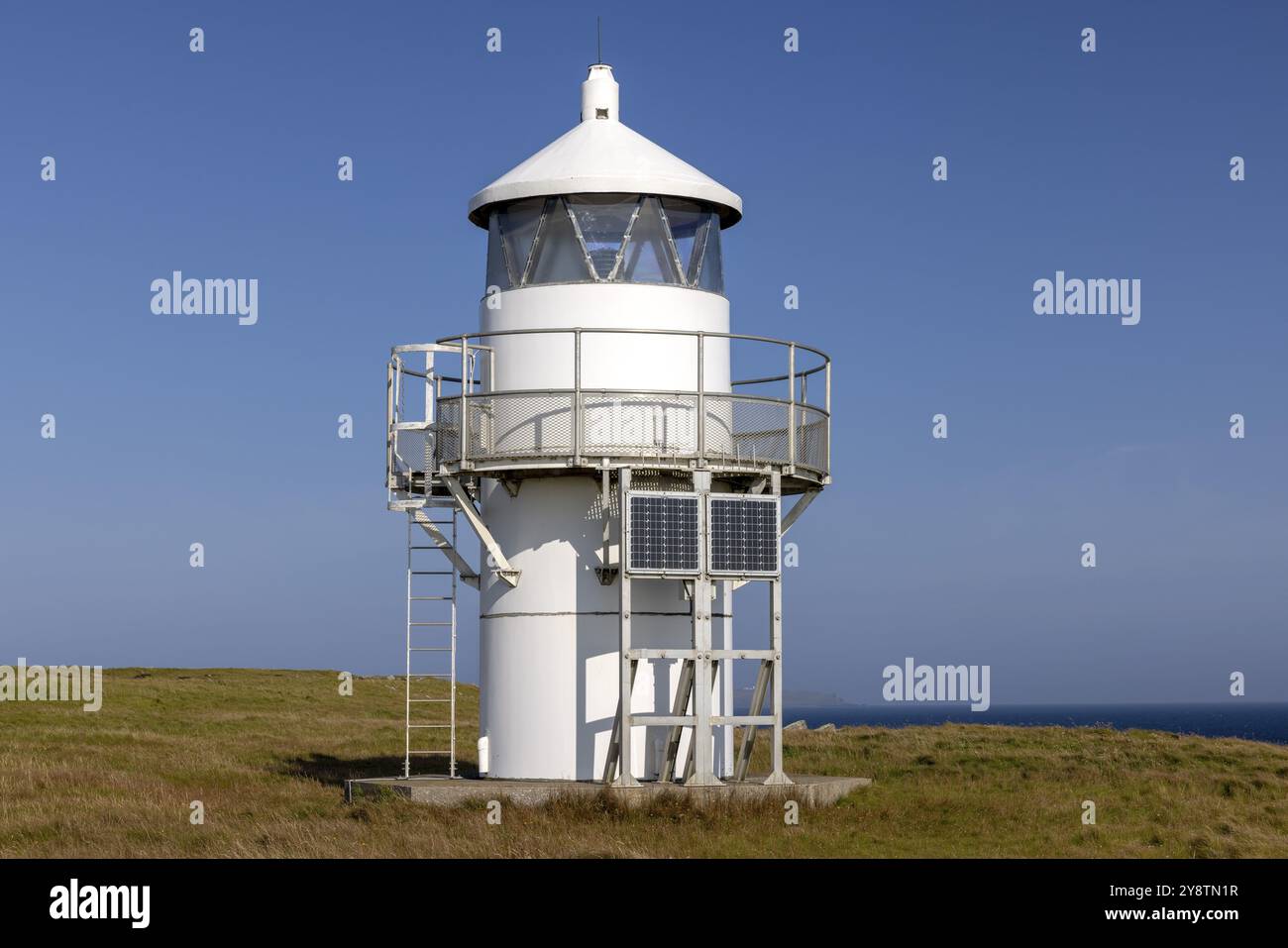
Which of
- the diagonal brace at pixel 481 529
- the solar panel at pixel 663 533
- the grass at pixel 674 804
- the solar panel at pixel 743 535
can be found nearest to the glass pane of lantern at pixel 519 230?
the diagonal brace at pixel 481 529

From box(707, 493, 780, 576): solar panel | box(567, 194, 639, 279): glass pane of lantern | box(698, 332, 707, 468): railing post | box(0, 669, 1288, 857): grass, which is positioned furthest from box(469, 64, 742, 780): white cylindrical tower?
box(0, 669, 1288, 857): grass

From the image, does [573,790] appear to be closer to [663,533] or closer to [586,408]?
[663,533]

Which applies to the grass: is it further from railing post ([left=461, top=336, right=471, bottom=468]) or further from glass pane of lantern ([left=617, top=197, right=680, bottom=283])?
glass pane of lantern ([left=617, top=197, right=680, bottom=283])

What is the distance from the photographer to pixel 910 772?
33844 mm

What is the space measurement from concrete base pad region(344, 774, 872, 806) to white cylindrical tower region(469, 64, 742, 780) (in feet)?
3.86

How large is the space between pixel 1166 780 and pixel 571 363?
13.9 m

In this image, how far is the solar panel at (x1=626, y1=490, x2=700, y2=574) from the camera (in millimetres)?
25703

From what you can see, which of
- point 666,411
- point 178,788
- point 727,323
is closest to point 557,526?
point 666,411

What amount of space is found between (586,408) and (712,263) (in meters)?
3.82

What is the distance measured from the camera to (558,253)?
1091 inches

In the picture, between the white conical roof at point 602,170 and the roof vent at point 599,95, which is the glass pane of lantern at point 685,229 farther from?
the roof vent at point 599,95

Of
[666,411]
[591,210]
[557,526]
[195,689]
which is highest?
[591,210]

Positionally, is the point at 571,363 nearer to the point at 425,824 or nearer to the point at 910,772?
the point at 425,824
